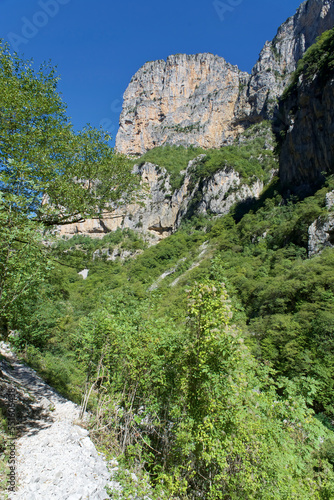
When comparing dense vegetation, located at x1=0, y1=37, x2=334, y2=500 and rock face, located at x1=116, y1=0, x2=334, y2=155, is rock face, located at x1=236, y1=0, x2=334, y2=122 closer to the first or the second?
rock face, located at x1=116, y1=0, x2=334, y2=155

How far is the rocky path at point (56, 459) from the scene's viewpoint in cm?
467

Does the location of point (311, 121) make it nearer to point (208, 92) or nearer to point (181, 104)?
point (208, 92)

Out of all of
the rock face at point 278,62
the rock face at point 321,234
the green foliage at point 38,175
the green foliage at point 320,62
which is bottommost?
the rock face at point 321,234

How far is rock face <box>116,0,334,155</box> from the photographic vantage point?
80.9 metres

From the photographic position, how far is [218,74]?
97.3 meters

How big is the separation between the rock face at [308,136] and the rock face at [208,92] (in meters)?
45.4

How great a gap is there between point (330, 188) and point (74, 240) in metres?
64.3

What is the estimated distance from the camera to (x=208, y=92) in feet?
314

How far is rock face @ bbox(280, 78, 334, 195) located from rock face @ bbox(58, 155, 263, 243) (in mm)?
20179


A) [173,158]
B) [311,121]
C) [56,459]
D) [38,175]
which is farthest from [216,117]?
[56,459]

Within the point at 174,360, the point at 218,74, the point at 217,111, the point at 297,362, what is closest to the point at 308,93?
the point at 297,362

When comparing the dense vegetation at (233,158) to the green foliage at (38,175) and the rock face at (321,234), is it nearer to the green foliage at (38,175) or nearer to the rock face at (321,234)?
the rock face at (321,234)

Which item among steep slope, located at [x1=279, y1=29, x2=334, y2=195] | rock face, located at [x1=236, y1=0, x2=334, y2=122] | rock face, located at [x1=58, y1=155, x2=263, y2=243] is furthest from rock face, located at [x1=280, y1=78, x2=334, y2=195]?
rock face, located at [x1=236, y1=0, x2=334, y2=122]

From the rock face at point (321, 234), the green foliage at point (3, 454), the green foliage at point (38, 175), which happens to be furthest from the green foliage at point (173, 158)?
the green foliage at point (3, 454)
